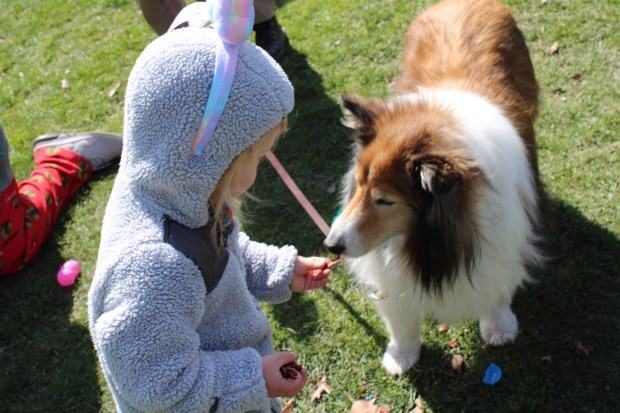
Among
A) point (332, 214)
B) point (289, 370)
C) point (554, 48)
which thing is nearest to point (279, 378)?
point (289, 370)

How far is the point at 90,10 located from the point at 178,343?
21.4 ft

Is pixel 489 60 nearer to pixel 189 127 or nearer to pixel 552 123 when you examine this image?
pixel 552 123

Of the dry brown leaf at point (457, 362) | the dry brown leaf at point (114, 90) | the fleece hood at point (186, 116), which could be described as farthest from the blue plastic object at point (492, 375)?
the dry brown leaf at point (114, 90)

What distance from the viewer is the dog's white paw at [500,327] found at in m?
2.93

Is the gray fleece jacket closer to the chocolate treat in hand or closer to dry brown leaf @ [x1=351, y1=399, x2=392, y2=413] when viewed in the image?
the chocolate treat in hand

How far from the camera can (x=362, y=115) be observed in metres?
2.51

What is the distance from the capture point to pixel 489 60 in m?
3.06

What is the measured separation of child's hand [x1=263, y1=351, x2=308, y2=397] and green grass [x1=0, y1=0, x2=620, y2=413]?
4.07 ft

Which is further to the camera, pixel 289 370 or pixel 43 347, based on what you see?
pixel 43 347

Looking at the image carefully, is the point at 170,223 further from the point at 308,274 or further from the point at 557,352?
the point at 557,352

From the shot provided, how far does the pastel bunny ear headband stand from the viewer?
4.78ft

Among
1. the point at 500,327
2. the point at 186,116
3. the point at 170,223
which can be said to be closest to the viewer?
the point at 186,116

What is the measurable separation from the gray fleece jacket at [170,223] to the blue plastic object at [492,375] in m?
1.55

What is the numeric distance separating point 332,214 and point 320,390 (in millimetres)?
1263
